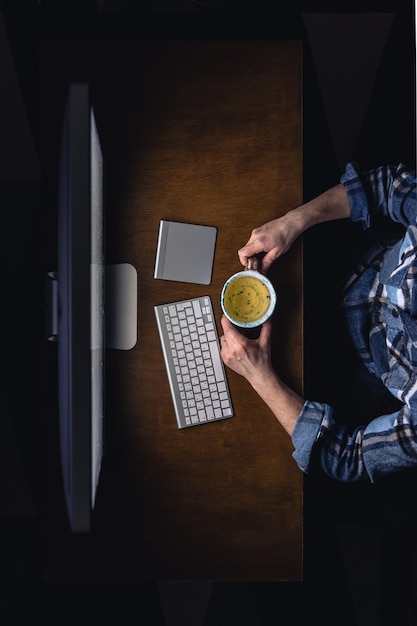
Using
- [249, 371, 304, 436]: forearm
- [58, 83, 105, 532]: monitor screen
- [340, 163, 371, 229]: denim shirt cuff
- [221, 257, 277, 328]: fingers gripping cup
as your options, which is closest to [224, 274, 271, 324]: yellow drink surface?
[221, 257, 277, 328]: fingers gripping cup

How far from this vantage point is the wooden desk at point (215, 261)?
1215mm

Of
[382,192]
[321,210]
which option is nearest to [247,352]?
[321,210]

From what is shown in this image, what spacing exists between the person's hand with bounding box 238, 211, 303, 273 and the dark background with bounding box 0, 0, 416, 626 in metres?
0.55

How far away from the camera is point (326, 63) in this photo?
1.82 meters

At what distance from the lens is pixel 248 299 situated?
1170mm

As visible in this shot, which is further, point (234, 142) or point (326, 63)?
point (326, 63)

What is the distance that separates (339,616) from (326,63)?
5.53 ft

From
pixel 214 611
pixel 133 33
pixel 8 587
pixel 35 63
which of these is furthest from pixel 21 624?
pixel 133 33

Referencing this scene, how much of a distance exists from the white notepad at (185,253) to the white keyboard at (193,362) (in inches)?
2.2

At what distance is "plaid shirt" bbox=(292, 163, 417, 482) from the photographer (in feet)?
3.81

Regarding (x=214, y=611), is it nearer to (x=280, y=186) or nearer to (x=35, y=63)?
(x=280, y=186)

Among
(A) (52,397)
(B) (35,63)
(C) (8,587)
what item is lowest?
(C) (8,587)

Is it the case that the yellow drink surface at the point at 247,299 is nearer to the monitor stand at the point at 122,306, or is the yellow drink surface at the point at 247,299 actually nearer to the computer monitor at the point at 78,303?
the monitor stand at the point at 122,306

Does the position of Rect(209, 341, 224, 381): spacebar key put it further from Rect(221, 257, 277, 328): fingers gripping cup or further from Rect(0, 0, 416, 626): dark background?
Rect(0, 0, 416, 626): dark background
